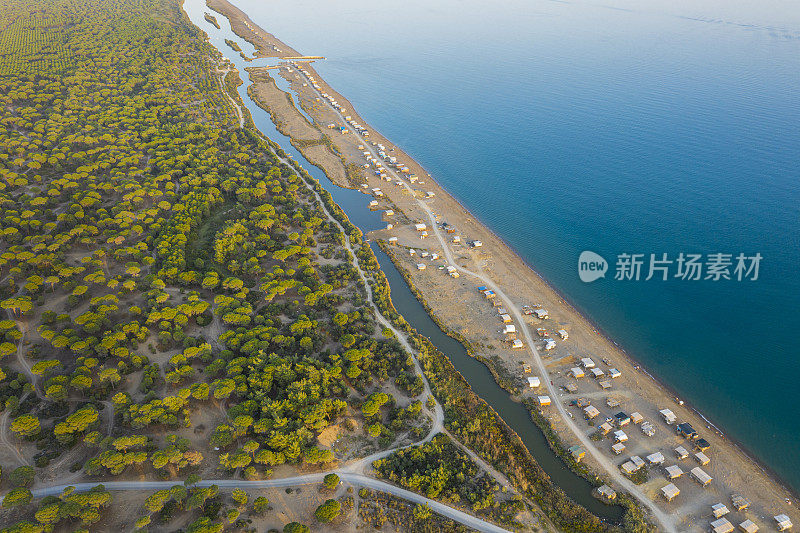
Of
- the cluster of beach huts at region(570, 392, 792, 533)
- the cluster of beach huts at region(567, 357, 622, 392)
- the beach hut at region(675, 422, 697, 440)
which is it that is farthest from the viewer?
the cluster of beach huts at region(567, 357, 622, 392)

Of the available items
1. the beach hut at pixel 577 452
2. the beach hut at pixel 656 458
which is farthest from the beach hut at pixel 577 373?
the beach hut at pixel 656 458

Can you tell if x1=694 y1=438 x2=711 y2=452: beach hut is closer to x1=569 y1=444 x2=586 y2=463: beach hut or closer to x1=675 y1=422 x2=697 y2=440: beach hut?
x1=675 y1=422 x2=697 y2=440: beach hut

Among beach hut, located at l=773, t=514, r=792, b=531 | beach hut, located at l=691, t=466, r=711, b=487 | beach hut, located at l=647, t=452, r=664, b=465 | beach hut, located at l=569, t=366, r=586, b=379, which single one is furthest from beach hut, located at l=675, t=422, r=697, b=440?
beach hut, located at l=569, t=366, r=586, b=379

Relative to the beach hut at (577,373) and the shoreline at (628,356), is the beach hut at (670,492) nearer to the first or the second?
the shoreline at (628,356)

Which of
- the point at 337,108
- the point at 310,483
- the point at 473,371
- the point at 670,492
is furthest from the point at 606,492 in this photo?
the point at 337,108

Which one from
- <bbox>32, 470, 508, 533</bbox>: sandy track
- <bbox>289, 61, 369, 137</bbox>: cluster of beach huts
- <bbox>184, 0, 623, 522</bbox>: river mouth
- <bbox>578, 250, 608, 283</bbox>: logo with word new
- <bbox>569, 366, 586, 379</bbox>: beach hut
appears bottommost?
<bbox>32, 470, 508, 533</bbox>: sandy track

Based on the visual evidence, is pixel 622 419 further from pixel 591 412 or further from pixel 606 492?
pixel 606 492

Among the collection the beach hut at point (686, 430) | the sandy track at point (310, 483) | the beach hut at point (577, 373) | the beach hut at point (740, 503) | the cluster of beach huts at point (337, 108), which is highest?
the cluster of beach huts at point (337, 108)
